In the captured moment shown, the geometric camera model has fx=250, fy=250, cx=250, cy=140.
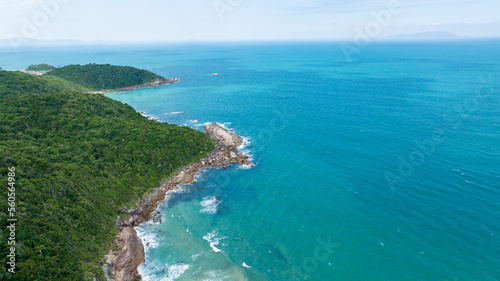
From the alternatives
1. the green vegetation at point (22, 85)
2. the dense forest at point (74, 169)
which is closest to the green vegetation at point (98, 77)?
the green vegetation at point (22, 85)

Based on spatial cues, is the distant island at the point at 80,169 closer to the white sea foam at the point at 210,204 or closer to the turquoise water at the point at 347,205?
the turquoise water at the point at 347,205

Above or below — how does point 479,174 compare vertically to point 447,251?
above

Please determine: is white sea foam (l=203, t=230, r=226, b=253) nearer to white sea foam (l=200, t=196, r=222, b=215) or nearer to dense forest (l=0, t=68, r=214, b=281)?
white sea foam (l=200, t=196, r=222, b=215)

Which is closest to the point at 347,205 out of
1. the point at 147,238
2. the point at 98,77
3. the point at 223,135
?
the point at 147,238

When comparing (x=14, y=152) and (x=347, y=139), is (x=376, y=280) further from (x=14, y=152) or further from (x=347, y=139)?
(x=14, y=152)

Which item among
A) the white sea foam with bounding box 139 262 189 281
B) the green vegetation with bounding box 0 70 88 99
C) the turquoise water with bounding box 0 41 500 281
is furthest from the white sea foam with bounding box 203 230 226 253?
the green vegetation with bounding box 0 70 88 99

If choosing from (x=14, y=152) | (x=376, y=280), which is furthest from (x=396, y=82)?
(x=14, y=152)
